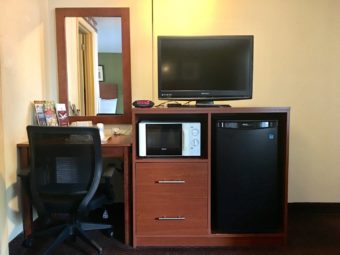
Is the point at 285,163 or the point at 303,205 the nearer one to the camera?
the point at 285,163

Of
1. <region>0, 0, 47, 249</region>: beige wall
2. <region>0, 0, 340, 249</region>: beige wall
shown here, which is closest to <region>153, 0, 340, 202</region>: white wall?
<region>0, 0, 340, 249</region>: beige wall

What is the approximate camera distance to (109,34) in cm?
288

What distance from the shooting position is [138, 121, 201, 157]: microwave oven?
235 centimetres

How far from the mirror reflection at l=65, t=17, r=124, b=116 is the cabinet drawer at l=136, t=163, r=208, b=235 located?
2.89 feet

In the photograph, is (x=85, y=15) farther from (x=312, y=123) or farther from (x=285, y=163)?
(x=312, y=123)

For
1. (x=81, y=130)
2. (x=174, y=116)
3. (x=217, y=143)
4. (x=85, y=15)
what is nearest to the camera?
(x=81, y=130)

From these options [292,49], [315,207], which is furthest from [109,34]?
[315,207]

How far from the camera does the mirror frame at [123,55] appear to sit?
113 inches

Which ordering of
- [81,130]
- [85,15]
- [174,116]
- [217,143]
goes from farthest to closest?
[85,15], [174,116], [217,143], [81,130]

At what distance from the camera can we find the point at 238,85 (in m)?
2.57

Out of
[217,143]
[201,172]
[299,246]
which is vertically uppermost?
[217,143]

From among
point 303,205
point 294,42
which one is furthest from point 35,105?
point 303,205

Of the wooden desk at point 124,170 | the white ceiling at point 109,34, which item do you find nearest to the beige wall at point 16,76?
the wooden desk at point 124,170

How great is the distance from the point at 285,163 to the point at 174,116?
0.90 meters
